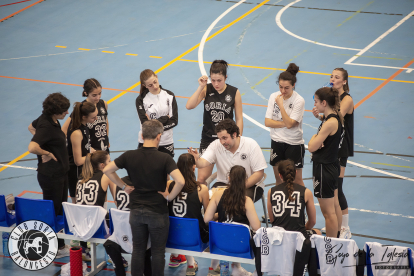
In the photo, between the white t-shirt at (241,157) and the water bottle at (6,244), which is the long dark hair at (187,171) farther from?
the water bottle at (6,244)

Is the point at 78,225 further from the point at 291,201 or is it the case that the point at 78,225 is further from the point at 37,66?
the point at 37,66

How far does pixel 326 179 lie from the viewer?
6422 millimetres

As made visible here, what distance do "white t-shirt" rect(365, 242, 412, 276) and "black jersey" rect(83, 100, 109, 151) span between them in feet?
13.6

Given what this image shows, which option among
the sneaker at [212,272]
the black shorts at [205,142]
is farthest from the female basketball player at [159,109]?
the sneaker at [212,272]

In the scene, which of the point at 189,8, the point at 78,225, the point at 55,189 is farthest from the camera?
the point at 189,8

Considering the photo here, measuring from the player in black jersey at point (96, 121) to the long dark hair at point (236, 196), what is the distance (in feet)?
8.39

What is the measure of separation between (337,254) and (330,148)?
159cm

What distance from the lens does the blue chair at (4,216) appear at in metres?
6.30

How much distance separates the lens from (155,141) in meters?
5.50

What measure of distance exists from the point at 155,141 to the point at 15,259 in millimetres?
2763

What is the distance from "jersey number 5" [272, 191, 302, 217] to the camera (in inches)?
224

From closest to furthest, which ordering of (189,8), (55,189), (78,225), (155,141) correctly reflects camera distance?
1. (155,141)
2. (78,225)
3. (55,189)
4. (189,8)

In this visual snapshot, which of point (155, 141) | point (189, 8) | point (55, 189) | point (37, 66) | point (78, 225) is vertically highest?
point (189, 8)

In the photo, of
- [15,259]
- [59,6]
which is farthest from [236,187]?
[59,6]
